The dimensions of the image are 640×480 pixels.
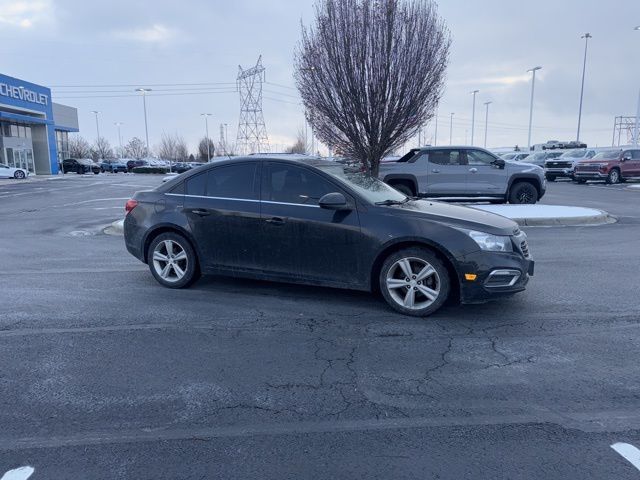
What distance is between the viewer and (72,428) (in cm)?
323

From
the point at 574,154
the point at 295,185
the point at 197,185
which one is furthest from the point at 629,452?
the point at 574,154

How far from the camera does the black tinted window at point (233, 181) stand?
234 inches

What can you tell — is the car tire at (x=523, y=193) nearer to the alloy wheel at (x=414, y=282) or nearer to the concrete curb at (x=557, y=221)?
the concrete curb at (x=557, y=221)

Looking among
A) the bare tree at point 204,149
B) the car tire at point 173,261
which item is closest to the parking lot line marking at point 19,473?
the car tire at point 173,261

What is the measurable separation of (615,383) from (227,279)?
4.63 m

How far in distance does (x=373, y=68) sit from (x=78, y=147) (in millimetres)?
82634

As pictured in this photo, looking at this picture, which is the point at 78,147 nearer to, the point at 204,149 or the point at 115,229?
the point at 204,149

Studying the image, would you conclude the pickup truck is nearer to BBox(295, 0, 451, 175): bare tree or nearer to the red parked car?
BBox(295, 0, 451, 175): bare tree

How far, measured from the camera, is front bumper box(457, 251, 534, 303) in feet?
16.3

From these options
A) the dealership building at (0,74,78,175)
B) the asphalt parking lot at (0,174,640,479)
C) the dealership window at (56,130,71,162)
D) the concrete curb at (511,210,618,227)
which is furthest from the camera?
the dealership window at (56,130,71,162)

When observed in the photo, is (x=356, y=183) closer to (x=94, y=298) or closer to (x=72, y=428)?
(x=94, y=298)

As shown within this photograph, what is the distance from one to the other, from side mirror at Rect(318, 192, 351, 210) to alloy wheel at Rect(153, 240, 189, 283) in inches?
80.3

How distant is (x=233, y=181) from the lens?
19.9 ft

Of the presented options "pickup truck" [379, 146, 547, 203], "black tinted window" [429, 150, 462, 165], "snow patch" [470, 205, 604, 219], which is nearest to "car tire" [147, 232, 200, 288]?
"snow patch" [470, 205, 604, 219]
